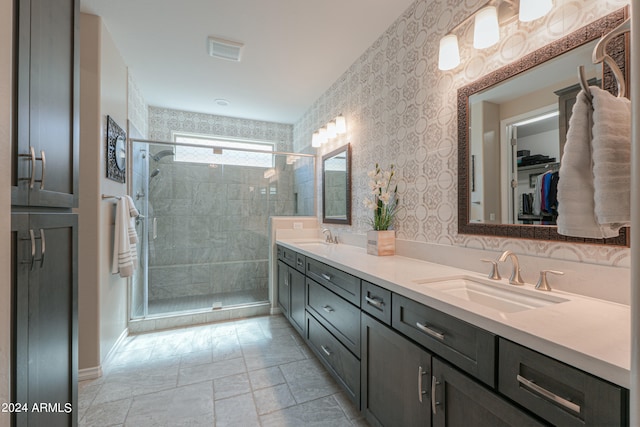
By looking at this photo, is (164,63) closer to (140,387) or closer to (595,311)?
(140,387)

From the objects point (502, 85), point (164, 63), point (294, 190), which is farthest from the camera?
point (294, 190)

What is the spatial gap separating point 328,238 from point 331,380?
128 centimetres

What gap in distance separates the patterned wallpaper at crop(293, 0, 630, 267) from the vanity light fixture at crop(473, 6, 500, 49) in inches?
3.0

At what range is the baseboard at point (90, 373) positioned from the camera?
1.84 metres

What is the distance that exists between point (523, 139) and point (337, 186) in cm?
174

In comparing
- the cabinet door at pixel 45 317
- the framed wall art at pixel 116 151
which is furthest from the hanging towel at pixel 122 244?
the cabinet door at pixel 45 317

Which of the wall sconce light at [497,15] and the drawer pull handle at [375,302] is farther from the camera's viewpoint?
the drawer pull handle at [375,302]

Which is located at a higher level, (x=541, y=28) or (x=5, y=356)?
(x=541, y=28)

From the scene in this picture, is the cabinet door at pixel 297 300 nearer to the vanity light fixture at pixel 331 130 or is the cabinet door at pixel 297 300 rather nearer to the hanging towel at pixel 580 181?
the vanity light fixture at pixel 331 130

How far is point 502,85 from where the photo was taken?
4.17ft

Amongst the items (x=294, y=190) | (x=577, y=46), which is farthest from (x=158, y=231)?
(x=577, y=46)

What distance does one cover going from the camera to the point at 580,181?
649mm

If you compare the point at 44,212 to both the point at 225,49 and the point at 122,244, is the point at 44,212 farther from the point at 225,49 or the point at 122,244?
the point at 225,49

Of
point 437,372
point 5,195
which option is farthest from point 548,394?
point 5,195
